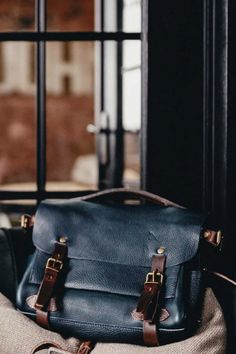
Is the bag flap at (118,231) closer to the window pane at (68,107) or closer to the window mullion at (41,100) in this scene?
the window mullion at (41,100)

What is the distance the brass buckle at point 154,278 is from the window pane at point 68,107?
578cm

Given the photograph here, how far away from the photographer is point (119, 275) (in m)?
1.71

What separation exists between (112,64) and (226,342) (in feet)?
4.19

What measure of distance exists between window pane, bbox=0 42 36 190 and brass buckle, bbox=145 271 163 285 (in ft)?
19.2

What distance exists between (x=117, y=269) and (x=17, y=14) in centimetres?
606

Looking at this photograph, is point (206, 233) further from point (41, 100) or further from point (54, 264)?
point (41, 100)

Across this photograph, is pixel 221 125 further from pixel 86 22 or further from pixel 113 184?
pixel 86 22

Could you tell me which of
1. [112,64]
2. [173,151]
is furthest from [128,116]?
[173,151]

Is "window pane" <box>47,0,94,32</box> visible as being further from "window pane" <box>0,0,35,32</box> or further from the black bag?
the black bag

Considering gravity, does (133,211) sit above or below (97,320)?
above

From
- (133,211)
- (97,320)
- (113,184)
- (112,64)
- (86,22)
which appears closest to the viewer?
(97,320)

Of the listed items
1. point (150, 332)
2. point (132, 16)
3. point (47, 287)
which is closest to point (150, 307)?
point (150, 332)

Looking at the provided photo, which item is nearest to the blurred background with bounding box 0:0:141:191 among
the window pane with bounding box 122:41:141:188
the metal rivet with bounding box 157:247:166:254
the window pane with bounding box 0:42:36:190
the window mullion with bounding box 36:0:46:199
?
the window pane with bounding box 0:42:36:190

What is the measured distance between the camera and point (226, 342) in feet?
5.69
